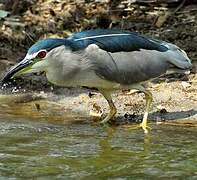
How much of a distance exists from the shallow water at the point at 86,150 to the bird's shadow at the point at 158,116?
304 mm

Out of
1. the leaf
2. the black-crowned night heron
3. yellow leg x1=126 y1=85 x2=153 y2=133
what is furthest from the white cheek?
the leaf

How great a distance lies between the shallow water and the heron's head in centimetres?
56

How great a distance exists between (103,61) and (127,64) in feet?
1.05

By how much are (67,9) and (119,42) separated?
328 cm

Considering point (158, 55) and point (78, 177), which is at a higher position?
point (158, 55)

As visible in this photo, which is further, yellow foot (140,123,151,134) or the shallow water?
yellow foot (140,123,151,134)

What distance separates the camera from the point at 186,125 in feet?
23.3

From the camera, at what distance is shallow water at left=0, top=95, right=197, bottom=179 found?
5355mm

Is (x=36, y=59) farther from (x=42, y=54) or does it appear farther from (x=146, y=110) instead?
(x=146, y=110)

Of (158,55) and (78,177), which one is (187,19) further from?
(78,177)

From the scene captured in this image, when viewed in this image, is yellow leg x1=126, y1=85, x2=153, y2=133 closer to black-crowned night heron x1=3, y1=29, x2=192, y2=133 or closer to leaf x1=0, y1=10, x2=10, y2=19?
black-crowned night heron x1=3, y1=29, x2=192, y2=133

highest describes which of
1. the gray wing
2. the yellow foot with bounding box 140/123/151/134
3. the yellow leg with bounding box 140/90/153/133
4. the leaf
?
the leaf

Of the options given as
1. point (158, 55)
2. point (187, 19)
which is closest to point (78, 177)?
point (158, 55)

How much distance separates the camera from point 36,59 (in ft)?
21.4
